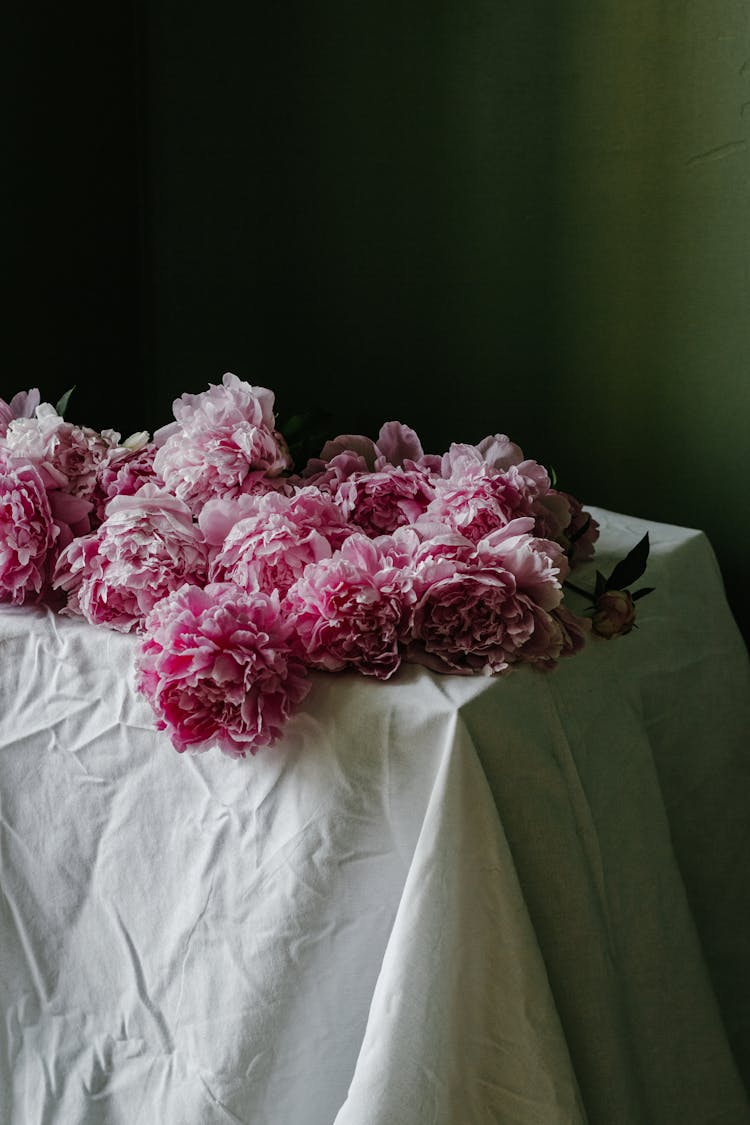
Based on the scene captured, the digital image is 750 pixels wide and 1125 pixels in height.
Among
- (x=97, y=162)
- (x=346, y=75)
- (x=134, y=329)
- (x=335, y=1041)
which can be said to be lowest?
(x=335, y=1041)

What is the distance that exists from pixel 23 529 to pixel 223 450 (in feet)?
0.59

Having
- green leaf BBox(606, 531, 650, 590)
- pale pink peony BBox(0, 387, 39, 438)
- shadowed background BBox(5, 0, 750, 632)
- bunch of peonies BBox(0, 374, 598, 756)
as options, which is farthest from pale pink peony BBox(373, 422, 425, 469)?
shadowed background BBox(5, 0, 750, 632)

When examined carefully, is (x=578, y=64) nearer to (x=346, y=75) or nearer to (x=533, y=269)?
(x=533, y=269)

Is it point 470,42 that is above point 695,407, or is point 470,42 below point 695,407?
above

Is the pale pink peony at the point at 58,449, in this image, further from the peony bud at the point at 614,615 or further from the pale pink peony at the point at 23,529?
the peony bud at the point at 614,615

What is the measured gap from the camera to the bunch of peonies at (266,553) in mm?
799

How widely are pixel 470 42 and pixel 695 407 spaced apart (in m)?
0.60

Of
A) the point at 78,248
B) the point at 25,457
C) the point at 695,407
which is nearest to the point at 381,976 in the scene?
the point at 25,457

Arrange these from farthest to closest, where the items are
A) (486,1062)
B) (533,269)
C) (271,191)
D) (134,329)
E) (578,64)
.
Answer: (134,329) → (271,191) → (533,269) → (578,64) → (486,1062)

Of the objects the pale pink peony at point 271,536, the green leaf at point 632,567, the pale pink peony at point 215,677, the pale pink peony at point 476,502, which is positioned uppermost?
the pale pink peony at point 476,502

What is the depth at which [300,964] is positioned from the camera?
0.83 meters

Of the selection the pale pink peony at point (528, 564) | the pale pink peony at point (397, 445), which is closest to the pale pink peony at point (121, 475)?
the pale pink peony at point (397, 445)

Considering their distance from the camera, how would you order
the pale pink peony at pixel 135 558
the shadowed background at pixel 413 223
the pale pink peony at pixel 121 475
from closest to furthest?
the pale pink peony at pixel 135 558 → the pale pink peony at pixel 121 475 → the shadowed background at pixel 413 223

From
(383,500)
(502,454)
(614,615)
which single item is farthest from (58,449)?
(614,615)
